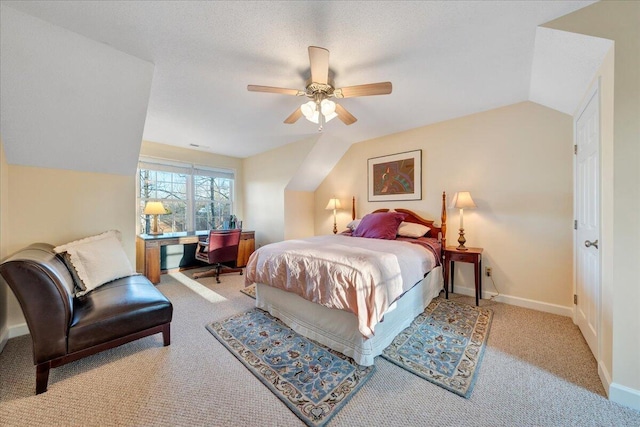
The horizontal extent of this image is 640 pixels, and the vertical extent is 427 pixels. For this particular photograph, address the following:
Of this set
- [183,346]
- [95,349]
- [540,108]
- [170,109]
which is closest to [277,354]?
[183,346]

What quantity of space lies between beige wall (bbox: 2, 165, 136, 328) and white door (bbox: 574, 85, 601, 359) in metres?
4.60

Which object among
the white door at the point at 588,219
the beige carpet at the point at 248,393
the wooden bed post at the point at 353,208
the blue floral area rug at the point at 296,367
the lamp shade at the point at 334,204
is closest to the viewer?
the beige carpet at the point at 248,393

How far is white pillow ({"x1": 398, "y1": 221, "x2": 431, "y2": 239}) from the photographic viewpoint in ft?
10.6

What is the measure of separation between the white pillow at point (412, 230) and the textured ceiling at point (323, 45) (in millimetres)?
1569

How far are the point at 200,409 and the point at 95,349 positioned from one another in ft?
3.17

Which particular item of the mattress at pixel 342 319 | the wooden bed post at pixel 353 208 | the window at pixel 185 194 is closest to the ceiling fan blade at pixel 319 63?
the mattress at pixel 342 319

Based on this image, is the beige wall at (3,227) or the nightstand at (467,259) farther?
the nightstand at (467,259)

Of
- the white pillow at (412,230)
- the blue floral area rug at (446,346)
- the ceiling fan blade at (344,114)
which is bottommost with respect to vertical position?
the blue floral area rug at (446,346)

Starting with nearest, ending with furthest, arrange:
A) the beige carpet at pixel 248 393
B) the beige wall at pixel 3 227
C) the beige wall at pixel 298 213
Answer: the beige carpet at pixel 248 393 → the beige wall at pixel 3 227 → the beige wall at pixel 298 213

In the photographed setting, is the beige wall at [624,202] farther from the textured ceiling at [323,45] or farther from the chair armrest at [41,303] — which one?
the chair armrest at [41,303]

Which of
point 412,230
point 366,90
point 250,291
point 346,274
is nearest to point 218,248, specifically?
point 250,291

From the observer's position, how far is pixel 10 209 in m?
2.17

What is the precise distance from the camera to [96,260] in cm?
213

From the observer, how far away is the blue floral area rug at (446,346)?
1622 millimetres
